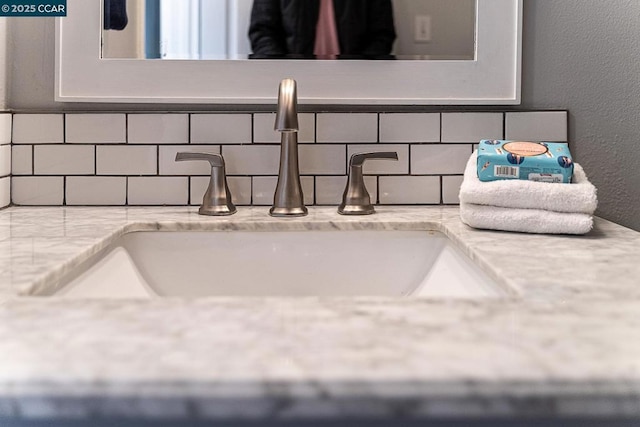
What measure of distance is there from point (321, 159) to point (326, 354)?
2.57ft

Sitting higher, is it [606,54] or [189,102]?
[606,54]

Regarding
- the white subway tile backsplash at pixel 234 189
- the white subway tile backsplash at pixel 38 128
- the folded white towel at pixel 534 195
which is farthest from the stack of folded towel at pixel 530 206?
the white subway tile backsplash at pixel 38 128

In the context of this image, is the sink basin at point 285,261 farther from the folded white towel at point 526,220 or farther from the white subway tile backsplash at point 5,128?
the white subway tile backsplash at point 5,128

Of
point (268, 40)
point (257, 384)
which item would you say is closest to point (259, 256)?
point (268, 40)

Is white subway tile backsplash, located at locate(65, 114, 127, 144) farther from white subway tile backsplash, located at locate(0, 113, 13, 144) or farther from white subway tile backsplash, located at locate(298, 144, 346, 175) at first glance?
white subway tile backsplash, located at locate(298, 144, 346, 175)

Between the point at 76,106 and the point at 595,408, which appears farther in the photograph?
the point at 76,106

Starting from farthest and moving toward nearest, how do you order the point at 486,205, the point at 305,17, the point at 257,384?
the point at 305,17, the point at 486,205, the point at 257,384

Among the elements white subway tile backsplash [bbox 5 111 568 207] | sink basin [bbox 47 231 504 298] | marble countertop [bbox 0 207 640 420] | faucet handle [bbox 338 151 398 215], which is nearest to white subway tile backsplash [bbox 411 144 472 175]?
white subway tile backsplash [bbox 5 111 568 207]

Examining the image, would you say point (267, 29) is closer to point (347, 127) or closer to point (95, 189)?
point (347, 127)

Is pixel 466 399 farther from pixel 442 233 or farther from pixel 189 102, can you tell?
pixel 189 102

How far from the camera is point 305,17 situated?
1198mm

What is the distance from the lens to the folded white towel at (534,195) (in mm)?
914

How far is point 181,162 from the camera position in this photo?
120 centimetres

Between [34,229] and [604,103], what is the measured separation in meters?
1.02
